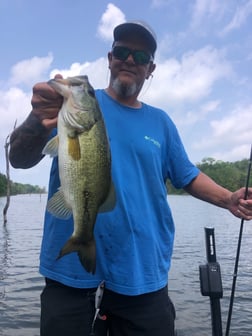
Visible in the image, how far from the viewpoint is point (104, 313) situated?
2855 millimetres

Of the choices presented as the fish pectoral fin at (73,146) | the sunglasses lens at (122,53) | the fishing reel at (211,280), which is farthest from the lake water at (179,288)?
the fish pectoral fin at (73,146)

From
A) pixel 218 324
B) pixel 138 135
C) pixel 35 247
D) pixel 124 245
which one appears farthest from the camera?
pixel 35 247

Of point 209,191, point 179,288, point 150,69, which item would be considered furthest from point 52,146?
point 179,288

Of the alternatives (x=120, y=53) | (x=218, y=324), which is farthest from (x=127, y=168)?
(x=218, y=324)

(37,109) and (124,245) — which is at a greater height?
(37,109)

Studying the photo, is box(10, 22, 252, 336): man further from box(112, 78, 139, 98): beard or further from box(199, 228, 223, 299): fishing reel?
box(199, 228, 223, 299): fishing reel

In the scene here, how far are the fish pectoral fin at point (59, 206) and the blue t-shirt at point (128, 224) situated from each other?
1.01 feet

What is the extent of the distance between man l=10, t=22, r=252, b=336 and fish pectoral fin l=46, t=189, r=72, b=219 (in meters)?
0.31

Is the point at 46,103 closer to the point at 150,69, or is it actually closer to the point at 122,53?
the point at 122,53

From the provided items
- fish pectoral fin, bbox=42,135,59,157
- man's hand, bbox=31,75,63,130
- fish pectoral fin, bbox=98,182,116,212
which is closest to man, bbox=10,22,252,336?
man's hand, bbox=31,75,63,130

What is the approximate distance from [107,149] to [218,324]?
7.94 feet

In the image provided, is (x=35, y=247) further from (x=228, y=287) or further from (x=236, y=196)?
(x=236, y=196)

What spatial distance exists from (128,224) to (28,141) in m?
0.92

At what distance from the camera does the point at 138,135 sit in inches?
121
